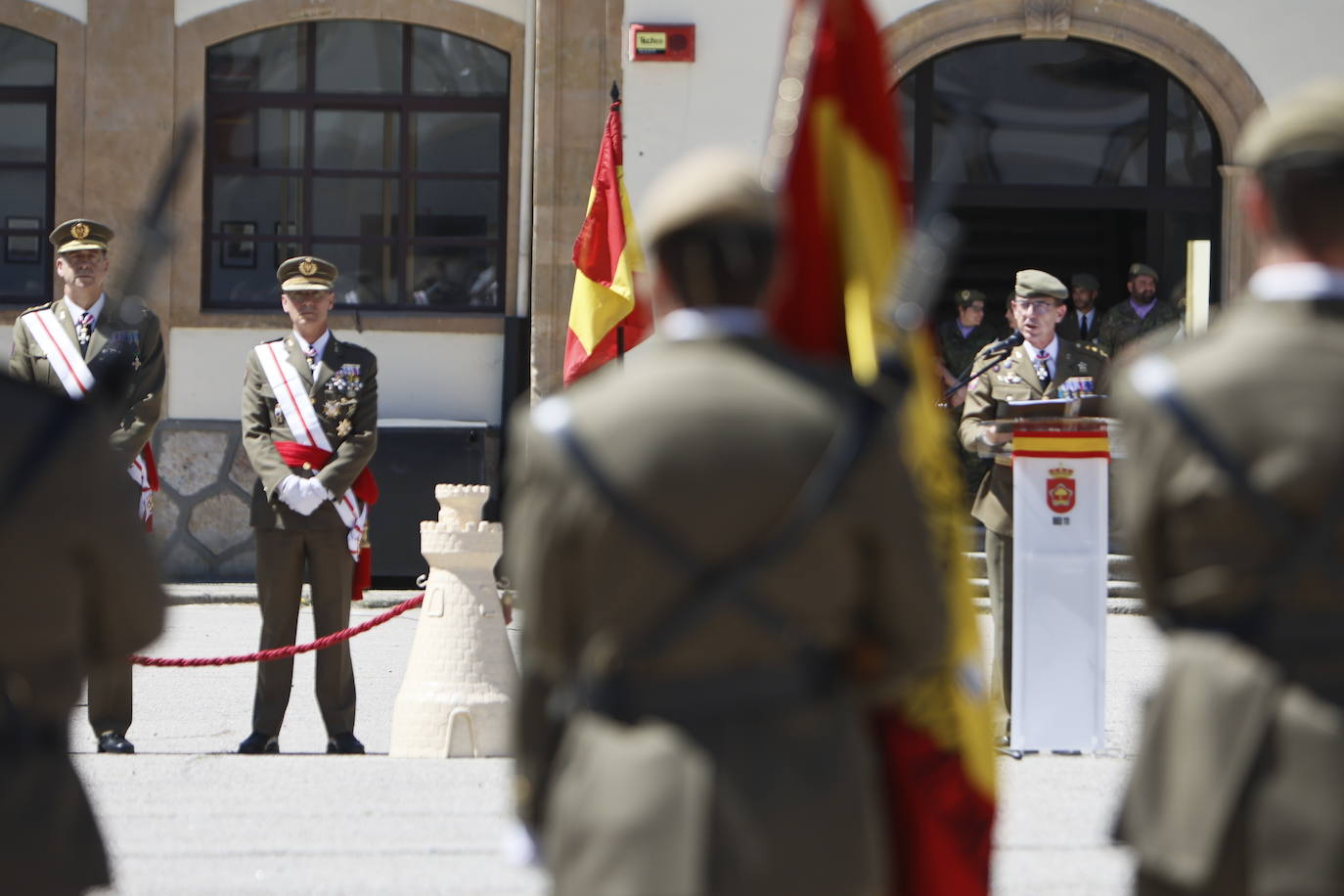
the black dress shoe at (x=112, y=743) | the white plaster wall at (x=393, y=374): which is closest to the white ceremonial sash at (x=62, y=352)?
the black dress shoe at (x=112, y=743)

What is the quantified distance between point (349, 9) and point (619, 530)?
42.2 feet

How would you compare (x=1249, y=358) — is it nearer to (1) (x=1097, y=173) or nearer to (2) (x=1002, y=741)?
(2) (x=1002, y=741)

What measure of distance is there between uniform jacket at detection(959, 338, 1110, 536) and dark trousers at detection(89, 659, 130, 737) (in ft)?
11.6

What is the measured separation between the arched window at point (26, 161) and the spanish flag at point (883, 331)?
12.2 meters

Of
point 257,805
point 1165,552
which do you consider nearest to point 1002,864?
point 257,805

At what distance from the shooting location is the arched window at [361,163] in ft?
50.6

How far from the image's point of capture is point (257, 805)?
6922 millimetres

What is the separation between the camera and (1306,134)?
316 cm

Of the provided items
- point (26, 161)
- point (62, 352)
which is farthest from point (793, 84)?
point (26, 161)

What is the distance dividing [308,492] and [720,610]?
5.50 metres

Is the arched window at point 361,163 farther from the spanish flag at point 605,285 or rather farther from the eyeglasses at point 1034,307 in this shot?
the eyeglasses at point 1034,307

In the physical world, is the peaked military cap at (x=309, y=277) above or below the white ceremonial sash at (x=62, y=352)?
above

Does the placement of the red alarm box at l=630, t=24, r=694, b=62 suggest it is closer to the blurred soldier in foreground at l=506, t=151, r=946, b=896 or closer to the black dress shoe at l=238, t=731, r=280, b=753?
the black dress shoe at l=238, t=731, r=280, b=753

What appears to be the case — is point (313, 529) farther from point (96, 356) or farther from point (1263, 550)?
point (1263, 550)
